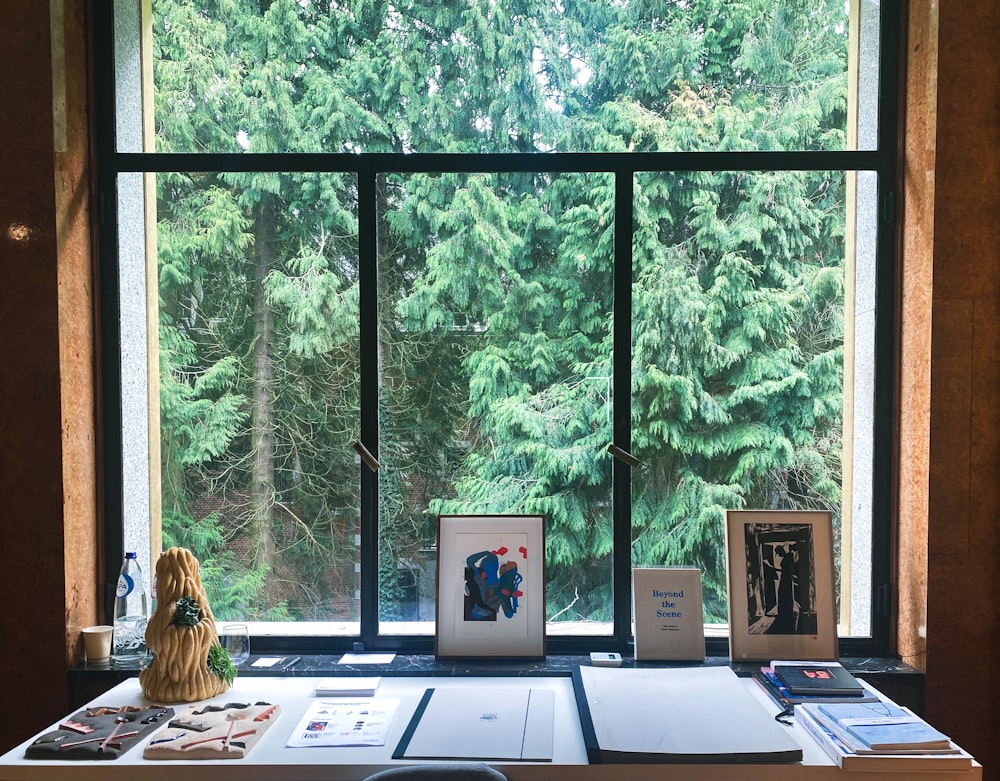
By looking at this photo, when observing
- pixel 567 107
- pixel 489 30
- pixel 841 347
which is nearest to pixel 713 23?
pixel 567 107

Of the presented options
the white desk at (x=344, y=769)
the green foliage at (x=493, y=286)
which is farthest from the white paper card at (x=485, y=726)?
the green foliage at (x=493, y=286)

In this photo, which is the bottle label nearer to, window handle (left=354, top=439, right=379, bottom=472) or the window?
the window

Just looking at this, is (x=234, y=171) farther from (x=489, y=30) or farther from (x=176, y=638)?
(x=176, y=638)

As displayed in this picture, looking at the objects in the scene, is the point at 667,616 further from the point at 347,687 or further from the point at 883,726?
the point at 347,687

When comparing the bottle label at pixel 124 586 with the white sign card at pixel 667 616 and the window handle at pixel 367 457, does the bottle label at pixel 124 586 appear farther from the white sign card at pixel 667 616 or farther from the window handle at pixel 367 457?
the white sign card at pixel 667 616

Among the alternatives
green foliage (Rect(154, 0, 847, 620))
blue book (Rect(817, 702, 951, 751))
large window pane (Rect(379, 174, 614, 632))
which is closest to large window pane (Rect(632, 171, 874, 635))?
green foliage (Rect(154, 0, 847, 620))

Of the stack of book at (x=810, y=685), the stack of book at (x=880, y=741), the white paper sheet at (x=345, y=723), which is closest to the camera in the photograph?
the stack of book at (x=880, y=741)

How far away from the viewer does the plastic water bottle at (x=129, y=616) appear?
2.27 metres

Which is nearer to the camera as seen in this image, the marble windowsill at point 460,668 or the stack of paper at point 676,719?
the stack of paper at point 676,719

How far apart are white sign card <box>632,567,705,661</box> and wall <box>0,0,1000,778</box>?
62 cm

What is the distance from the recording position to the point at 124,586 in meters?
2.28

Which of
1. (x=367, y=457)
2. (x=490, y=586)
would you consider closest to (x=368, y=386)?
(x=367, y=457)

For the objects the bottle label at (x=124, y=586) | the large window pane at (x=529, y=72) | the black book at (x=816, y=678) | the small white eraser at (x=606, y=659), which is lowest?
the small white eraser at (x=606, y=659)

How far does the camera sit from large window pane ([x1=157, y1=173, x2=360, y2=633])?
237 centimetres
